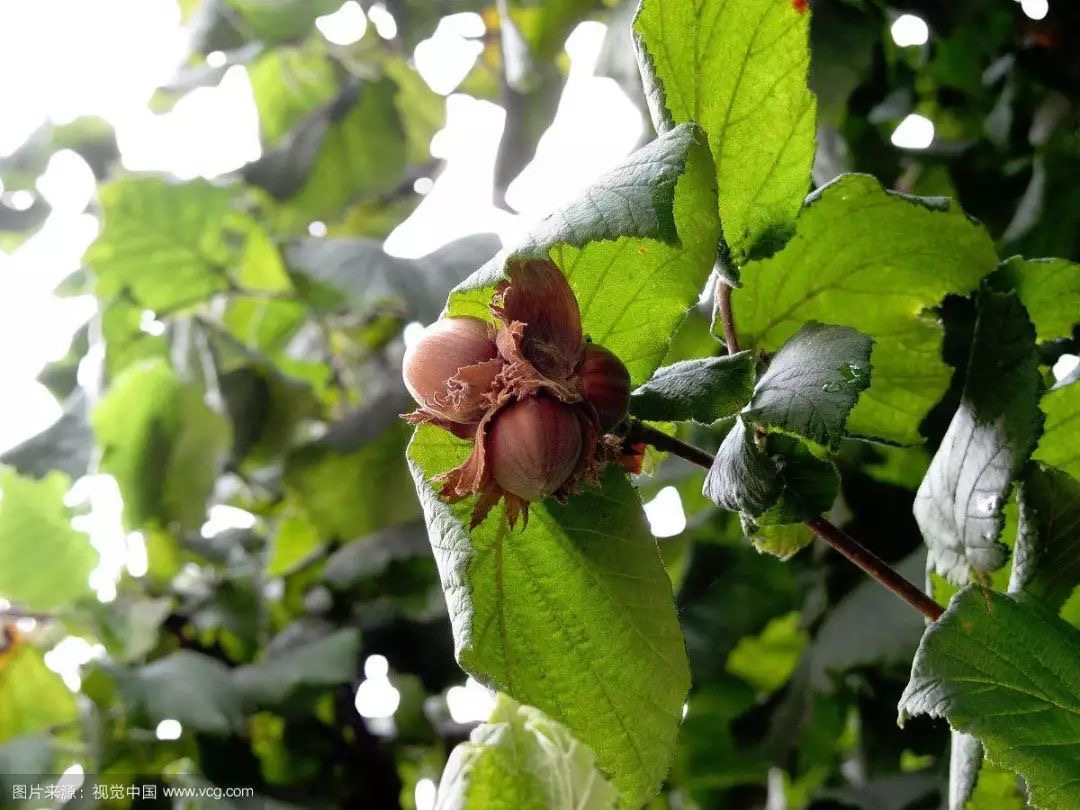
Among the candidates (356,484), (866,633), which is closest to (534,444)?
(866,633)

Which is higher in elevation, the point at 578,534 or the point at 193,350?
the point at 578,534

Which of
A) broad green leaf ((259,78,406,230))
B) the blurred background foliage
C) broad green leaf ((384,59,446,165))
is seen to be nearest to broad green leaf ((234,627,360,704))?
the blurred background foliage

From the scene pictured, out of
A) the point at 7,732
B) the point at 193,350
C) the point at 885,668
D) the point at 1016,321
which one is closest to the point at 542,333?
the point at 1016,321

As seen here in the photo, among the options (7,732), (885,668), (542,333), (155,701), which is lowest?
(7,732)

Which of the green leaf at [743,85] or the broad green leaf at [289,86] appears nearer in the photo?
the green leaf at [743,85]

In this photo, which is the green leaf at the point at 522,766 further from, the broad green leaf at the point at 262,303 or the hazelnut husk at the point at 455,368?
the broad green leaf at the point at 262,303

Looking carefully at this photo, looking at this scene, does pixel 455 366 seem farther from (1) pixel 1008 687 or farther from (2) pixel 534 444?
(1) pixel 1008 687

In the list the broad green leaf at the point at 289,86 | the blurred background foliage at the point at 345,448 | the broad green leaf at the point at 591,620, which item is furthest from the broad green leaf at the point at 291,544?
the broad green leaf at the point at 591,620

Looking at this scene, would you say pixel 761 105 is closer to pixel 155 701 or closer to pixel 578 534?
pixel 578 534
